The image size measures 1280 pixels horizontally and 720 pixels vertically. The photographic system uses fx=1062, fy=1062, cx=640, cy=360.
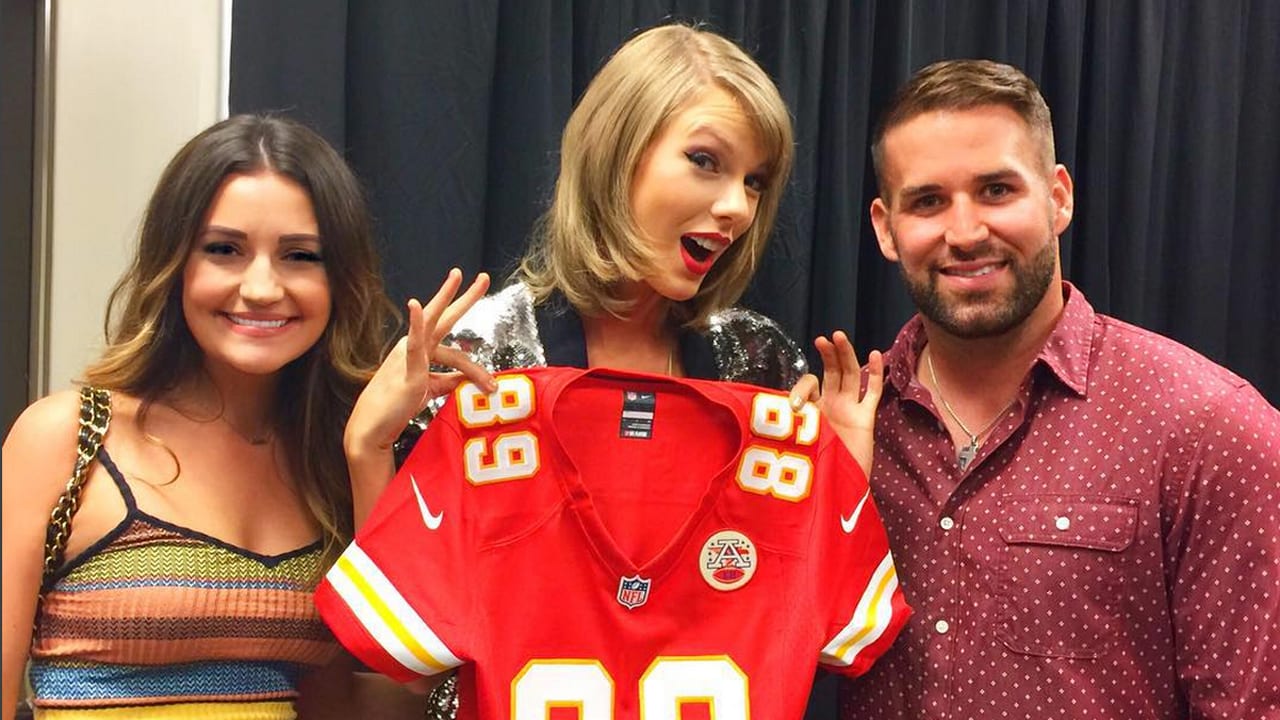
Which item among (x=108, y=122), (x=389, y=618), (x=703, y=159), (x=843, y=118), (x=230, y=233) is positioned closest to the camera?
(x=389, y=618)

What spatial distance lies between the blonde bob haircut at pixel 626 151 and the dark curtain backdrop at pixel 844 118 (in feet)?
1.09

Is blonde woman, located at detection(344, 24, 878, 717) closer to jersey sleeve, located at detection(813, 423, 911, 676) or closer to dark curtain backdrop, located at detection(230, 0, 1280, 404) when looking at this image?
jersey sleeve, located at detection(813, 423, 911, 676)

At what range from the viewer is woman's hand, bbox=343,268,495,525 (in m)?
1.20

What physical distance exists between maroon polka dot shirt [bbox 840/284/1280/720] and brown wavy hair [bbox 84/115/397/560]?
2.48ft

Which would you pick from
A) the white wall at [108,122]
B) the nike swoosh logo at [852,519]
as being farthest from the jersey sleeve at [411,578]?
the white wall at [108,122]

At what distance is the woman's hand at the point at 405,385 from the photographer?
3.93ft

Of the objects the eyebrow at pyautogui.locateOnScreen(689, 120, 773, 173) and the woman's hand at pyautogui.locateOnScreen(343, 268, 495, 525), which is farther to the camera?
the eyebrow at pyautogui.locateOnScreen(689, 120, 773, 173)

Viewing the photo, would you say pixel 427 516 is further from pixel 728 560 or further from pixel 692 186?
pixel 692 186

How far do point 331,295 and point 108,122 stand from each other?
659 mm

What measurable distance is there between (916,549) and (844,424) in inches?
7.4

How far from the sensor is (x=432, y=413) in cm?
141

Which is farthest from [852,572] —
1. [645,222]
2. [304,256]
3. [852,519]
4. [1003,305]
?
[304,256]

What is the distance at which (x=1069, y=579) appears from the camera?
131 centimetres

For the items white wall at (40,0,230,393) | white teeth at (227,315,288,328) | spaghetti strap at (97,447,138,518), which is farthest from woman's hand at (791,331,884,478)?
white wall at (40,0,230,393)
